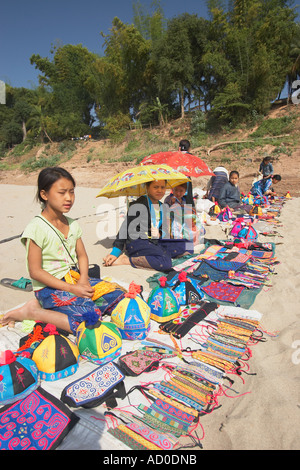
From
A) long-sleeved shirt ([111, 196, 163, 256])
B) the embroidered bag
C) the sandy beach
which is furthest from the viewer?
the embroidered bag

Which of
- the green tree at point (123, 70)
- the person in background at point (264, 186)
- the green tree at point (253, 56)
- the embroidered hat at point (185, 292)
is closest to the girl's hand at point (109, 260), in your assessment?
the embroidered hat at point (185, 292)

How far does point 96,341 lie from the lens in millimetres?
2137

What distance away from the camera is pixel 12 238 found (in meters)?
5.42

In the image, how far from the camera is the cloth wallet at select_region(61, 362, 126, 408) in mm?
1770

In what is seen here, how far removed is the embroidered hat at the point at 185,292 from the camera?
2.98m

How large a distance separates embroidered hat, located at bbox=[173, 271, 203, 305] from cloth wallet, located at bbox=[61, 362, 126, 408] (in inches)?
46.3

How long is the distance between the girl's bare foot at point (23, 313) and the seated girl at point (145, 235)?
5.47 feet

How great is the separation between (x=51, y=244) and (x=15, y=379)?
118 cm

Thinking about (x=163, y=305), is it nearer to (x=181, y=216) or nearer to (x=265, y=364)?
(x=265, y=364)

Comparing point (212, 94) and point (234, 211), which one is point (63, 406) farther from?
point (212, 94)

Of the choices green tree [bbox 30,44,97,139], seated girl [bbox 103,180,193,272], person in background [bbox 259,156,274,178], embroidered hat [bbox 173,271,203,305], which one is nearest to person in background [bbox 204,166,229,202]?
person in background [bbox 259,156,274,178]

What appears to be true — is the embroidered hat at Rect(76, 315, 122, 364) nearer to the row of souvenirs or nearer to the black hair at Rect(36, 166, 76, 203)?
the row of souvenirs

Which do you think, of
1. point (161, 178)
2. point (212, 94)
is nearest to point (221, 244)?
point (161, 178)
